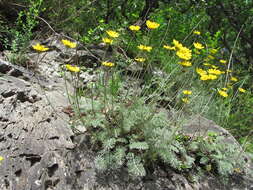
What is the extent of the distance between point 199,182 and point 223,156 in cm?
32

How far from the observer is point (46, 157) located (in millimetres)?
1585

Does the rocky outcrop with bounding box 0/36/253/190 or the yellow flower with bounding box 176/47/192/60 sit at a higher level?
the yellow flower with bounding box 176/47/192/60

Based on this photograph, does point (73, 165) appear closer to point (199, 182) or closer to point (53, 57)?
point (199, 182)

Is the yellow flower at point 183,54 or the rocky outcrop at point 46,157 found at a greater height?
the yellow flower at point 183,54

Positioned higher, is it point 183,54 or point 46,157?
point 183,54

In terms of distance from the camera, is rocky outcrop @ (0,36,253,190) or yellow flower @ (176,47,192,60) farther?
yellow flower @ (176,47,192,60)

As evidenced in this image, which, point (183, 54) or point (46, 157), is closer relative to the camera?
point (46, 157)

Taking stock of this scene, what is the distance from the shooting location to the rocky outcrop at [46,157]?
1.49 metres

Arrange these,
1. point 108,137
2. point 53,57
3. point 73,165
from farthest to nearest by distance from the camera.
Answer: point 53,57 → point 108,137 → point 73,165

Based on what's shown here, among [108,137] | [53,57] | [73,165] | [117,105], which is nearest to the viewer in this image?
[73,165]

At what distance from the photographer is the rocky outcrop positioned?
149 centimetres

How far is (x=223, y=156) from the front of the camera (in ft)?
6.64

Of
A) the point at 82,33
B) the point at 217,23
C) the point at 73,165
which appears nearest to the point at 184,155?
the point at 73,165

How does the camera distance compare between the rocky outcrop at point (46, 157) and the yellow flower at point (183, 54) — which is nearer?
the rocky outcrop at point (46, 157)
